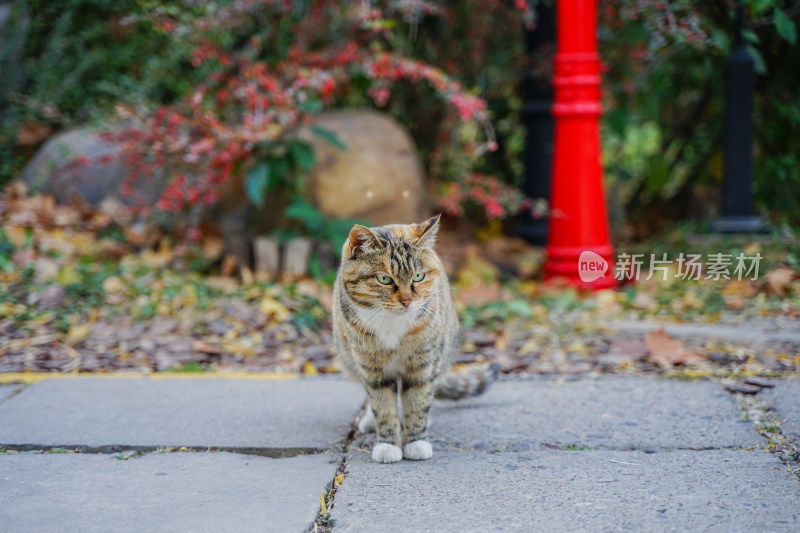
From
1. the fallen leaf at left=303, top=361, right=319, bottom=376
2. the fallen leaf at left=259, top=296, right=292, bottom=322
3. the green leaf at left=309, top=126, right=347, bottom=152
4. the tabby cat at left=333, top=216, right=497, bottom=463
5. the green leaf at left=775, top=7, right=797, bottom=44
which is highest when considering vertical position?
the green leaf at left=775, top=7, right=797, bottom=44

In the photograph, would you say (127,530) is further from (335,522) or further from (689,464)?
(689,464)

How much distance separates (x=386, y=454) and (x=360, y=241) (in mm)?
709

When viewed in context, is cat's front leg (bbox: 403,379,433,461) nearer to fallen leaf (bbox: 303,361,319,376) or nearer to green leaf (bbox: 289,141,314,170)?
fallen leaf (bbox: 303,361,319,376)

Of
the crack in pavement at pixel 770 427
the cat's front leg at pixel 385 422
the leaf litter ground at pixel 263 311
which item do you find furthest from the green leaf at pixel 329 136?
the crack in pavement at pixel 770 427

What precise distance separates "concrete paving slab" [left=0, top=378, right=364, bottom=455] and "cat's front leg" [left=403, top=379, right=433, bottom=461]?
0.25 meters

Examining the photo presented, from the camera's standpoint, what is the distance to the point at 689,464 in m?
2.28

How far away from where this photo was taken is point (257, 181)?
14.8 feet

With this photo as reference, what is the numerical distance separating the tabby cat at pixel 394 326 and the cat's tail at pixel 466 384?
31cm

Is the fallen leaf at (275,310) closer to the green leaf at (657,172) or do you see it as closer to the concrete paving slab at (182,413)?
the concrete paving slab at (182,413)

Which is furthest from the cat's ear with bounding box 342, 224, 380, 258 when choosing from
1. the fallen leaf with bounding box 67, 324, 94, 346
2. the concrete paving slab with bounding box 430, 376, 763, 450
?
the fallen leaf with bounding box 67, 324, 94, 346

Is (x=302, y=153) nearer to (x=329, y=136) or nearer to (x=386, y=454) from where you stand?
(x=329, y=136)

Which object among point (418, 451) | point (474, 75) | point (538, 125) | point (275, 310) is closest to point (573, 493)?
point (418, 451)

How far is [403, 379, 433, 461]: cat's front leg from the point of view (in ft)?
A: 8.33

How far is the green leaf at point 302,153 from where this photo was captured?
4.57m
